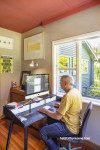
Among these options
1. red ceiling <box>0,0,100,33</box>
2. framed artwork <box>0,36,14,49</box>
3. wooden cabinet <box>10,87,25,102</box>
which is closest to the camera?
red ceiling <box>0,0,100,33</box>

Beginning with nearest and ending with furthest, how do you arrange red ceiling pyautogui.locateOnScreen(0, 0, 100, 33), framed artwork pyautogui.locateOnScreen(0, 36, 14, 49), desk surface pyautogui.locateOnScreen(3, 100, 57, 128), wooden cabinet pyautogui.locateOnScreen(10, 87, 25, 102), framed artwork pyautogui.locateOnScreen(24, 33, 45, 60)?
desk surface pyautogui.locateOnScreen(3, 100, 57, 128)
red ceiling pyautogui.locateOnScreen(0, 0, 100, 33)
wooden cabinet pyautogui.locateOnScreen(10, 87, 25, 102)
framed artwork pyautogui.locateOnScreen(24, 33, 45, 60)
framed artwork pyautogui.locateOnScreen(0, 36, 14, 49)

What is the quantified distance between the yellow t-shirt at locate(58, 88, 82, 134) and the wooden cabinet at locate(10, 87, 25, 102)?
1444 mm

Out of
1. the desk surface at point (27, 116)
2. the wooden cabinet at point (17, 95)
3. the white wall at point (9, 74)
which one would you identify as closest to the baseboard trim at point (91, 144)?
the desk surface at point (27, 116)

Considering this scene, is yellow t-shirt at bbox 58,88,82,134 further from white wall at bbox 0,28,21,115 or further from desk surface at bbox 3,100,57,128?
white wall at bbox 0,28,21,115

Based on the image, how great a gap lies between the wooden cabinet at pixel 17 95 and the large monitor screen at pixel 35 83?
25.1 inches

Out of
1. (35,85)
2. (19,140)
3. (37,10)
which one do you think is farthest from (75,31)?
(19,140)

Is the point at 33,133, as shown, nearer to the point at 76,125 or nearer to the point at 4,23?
the point at 76,125

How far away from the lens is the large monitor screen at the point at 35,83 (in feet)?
6.16

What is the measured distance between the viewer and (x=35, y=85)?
2037 mm

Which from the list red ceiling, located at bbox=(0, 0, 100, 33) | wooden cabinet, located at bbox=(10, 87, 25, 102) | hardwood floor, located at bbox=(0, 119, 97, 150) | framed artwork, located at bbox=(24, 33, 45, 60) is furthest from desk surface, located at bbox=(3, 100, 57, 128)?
red ceiling, located at bbox=(0, 0, 100, 33)

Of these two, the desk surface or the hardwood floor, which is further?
the hardwood floor

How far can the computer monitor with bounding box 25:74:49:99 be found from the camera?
1874 mm

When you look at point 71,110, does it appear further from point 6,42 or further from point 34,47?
point 6,42

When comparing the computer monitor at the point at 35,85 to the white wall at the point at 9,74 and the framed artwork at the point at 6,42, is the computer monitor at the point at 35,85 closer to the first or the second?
the white wall at the point at 9,74
